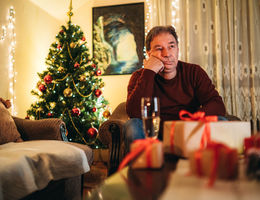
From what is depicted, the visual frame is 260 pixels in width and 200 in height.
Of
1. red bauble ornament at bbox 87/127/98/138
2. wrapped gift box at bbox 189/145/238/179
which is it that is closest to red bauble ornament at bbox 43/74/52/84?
red bauble ornament at bbox 87/127/98/138

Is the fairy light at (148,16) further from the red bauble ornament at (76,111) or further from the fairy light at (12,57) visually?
the fairy light at (12,57)

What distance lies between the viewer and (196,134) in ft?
2.39

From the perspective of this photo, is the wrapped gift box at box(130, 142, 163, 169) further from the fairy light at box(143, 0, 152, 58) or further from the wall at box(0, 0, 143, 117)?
the fairy light at box(143, 0, 152, 58)

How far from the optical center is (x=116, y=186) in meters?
0.52

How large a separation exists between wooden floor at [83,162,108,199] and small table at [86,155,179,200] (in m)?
1.47

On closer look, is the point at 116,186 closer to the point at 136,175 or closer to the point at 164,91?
the point at 136,175

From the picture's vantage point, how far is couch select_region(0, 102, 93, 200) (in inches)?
41.4

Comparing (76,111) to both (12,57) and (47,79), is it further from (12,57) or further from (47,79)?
(12,57)

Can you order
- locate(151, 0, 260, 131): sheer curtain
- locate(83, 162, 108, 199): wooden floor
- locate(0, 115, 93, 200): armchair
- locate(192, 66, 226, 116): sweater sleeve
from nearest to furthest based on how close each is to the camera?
locate(0, 115, 93, 200): armchair
locate(192, 66, 226, 116): sweater sleeve
locate(83, 162, 108, 199): wooden floor
locate(151, 0, 260, 131): sheer curtain

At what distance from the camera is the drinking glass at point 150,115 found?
761mm

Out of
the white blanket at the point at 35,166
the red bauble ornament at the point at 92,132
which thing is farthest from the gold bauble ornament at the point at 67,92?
the white blanket at the point at 35,166

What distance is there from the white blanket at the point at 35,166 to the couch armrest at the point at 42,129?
0.80 ft

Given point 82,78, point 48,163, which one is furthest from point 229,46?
point 48,163

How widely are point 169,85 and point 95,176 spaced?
153 cm
